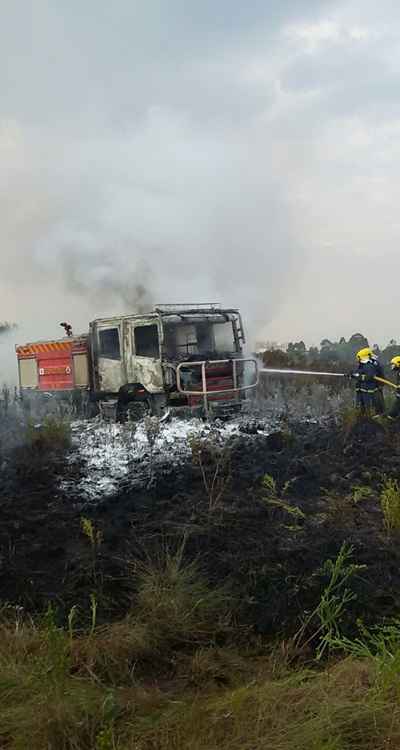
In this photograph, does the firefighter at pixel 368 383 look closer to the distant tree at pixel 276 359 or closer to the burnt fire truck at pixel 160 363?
the burnt fire truck at pixel 160 363

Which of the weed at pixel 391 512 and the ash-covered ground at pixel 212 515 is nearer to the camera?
the ash-covered ground at pixel 212 515

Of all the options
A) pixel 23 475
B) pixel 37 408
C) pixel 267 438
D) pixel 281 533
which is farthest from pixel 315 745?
pixel 37 408

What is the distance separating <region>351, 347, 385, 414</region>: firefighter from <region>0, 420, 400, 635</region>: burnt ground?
290cm

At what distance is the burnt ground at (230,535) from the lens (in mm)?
4207

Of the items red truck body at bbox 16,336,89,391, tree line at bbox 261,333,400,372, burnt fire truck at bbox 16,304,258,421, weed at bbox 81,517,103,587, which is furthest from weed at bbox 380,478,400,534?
tree line at bbox 261,333,400,372

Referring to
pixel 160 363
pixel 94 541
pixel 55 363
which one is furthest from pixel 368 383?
pixel 94 541

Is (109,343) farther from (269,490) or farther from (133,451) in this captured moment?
(269,490)

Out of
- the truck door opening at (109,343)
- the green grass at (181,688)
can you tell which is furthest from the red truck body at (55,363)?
the green grass at (181,688)

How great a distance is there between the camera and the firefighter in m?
10.5

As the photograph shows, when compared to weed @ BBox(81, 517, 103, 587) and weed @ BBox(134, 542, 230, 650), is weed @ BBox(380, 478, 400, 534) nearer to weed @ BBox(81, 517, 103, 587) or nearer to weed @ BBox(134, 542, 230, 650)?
weed @ BBox(134, 542, 230, 650)

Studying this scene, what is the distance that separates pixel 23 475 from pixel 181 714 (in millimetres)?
4597

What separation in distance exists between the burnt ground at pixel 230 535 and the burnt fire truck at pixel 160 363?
12.5 ft

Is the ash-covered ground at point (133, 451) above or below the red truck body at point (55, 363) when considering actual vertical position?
below


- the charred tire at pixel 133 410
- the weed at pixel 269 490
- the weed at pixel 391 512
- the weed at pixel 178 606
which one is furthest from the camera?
the charred tire at pixel 133 410
